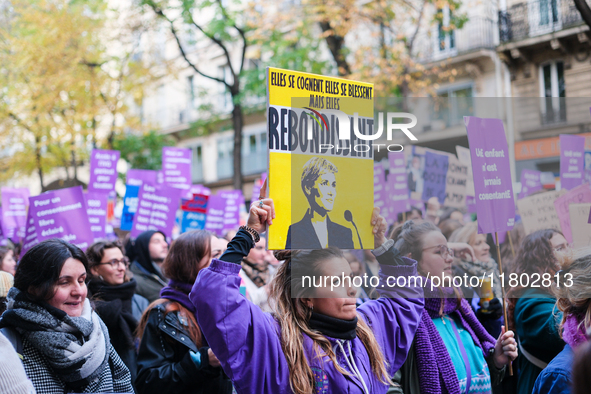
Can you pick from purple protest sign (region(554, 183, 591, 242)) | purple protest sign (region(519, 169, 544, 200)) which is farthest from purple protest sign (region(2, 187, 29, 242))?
purple protest sign (region(554, 183, 591, 242))

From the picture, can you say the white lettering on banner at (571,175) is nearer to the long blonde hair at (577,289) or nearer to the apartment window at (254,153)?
the long blonde hair at (577,289)

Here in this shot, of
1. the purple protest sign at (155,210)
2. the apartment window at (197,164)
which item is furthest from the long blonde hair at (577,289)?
the apartment window at (197,164)

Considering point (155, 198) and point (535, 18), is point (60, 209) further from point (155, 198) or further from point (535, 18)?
point (535, 18)

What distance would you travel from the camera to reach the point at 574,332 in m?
2.47

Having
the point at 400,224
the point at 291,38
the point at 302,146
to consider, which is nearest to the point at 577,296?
the point at 400,224

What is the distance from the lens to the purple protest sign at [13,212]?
1011 cm

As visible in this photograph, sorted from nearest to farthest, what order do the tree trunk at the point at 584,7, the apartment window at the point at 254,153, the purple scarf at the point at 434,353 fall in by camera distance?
the purple scarf at the point at 434,353 < the tree trunk at the point at 584,7 < the apartment window at the point at 254,153

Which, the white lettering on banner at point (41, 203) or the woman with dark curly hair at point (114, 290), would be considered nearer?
the woman with dark curly hair at point (114, 290)

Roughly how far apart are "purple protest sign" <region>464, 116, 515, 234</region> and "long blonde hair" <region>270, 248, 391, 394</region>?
0.83m

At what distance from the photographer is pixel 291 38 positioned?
1338 centimetres

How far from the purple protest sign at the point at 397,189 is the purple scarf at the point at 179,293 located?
130cm

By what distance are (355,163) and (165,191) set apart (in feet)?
18.4

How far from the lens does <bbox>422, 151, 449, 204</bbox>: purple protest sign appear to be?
3232mm

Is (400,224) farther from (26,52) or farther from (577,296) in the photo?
(26,52)
